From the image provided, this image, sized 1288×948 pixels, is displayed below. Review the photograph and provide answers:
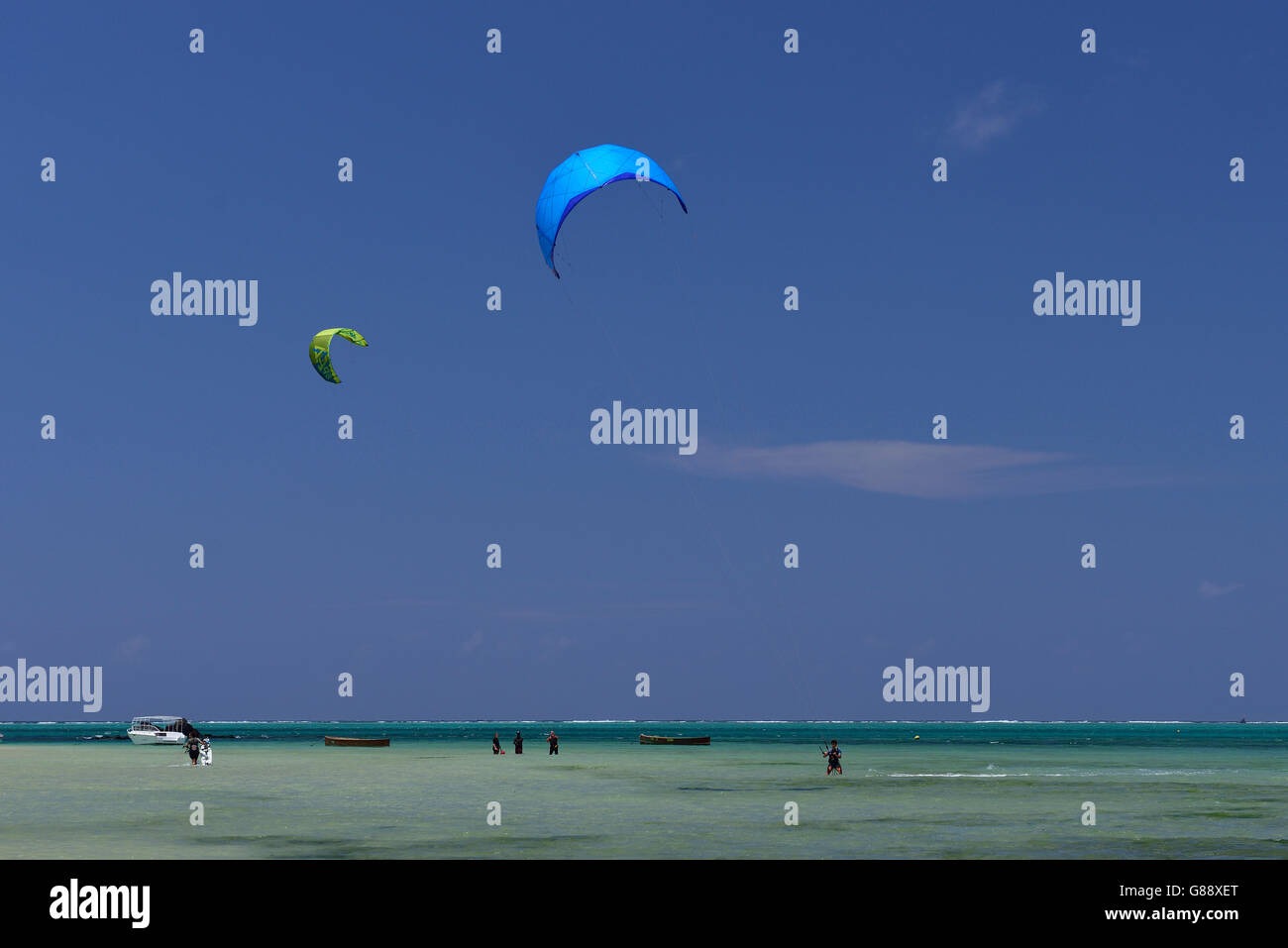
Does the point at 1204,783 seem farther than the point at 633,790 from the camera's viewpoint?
Yes

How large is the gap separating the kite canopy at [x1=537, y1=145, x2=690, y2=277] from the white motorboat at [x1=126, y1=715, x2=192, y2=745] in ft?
234

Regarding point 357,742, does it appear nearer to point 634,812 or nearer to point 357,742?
point 357,742

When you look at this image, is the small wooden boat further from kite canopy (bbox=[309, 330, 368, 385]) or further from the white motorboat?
kite canopy (bbox=[309, 330, 368, 385])

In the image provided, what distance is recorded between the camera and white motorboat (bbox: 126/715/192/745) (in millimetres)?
98262

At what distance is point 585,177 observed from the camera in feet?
117

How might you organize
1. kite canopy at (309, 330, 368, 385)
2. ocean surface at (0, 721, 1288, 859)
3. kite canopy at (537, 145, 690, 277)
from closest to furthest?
ocean surface at (0, 721, 1288, 859), kite canopy at (537, 145, 690, 277), kite canopy at (309, 330, 368, 385)

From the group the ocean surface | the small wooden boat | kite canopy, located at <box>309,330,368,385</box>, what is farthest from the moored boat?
kite canopy, located at <box>309,330,368,385</box>

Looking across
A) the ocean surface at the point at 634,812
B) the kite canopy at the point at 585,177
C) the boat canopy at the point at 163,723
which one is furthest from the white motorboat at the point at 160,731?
the kite canopy at the point at 585,177
